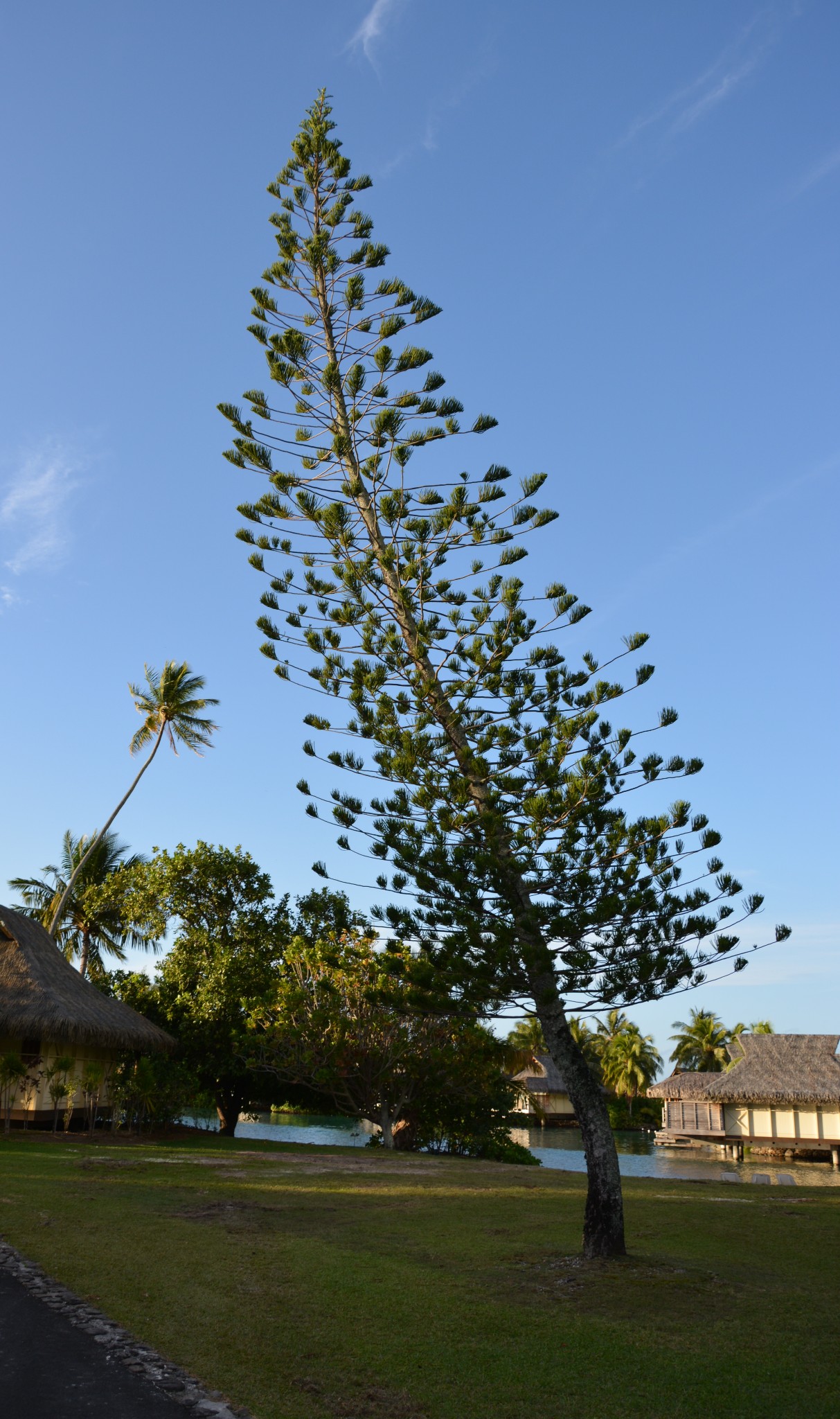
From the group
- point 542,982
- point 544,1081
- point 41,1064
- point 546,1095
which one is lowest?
point 546,1095

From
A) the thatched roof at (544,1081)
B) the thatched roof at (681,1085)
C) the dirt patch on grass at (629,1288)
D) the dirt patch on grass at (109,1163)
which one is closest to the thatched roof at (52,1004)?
the dirt patch on grass at (109,1163)

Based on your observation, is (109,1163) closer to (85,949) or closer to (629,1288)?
(629,1288)

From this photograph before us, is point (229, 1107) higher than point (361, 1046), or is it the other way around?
point (361, 1046)

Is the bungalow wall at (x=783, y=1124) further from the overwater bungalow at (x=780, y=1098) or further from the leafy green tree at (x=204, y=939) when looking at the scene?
the leafy green tree at (x=204, y=939)

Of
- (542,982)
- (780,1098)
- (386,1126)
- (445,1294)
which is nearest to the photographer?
(445,1294)

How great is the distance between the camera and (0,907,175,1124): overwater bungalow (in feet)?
51.5

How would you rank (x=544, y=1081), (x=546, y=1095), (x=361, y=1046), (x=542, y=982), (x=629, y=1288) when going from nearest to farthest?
(x=629, y=1288) < (x=542, y=982) < (x=361, y=1046) < (x=544, y=1081) < (x=546, y=1095)

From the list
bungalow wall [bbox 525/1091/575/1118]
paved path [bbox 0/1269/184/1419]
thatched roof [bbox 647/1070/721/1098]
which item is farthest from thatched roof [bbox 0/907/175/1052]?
bungalow wall [bbox 525/1091/575/1118]

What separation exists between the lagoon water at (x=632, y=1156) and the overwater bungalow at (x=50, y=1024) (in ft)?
12.9

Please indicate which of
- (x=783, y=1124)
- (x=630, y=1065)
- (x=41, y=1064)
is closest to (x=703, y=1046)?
(x=630, y=1065)

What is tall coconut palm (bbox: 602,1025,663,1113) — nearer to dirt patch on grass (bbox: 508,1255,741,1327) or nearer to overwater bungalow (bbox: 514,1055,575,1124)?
overwater bungalow (bbox: 514,1055,575,1124)

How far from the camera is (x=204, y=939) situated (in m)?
19.4

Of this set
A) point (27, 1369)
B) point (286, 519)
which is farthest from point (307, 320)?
point (27, 1369)

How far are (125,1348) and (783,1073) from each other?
947 inches
